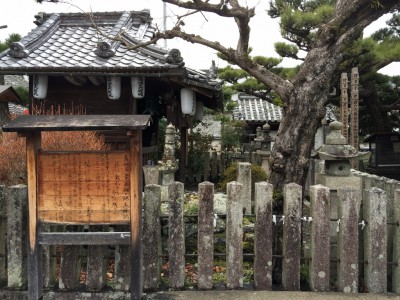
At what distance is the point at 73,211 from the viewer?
327 centimetres

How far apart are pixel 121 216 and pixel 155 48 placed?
197 inches

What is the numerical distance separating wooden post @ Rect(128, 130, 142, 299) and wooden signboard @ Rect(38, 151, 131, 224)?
53 mm

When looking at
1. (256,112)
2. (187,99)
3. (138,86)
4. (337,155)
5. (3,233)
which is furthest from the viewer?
(256,112)

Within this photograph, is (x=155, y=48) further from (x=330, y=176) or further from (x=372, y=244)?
(x=372, y=244)

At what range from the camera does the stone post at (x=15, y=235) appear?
3.63 m

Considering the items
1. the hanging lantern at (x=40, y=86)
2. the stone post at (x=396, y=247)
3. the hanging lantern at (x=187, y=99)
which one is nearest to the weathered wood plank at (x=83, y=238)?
the stone post at (x=396, y=247)

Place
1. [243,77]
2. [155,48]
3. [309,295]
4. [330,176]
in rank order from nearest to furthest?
[309,295], [330,176], [155,48], [243,77]

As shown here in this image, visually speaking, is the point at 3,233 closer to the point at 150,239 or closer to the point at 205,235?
the point at 150,239

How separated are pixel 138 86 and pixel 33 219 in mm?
4555

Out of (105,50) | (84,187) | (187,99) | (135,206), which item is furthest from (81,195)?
(187,99)

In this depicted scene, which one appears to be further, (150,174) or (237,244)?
(150,174)

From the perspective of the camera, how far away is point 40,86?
7590 millimetres

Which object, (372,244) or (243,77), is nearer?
(372,244)

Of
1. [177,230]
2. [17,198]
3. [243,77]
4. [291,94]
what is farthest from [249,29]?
[243,77]
